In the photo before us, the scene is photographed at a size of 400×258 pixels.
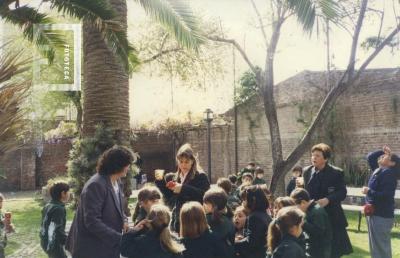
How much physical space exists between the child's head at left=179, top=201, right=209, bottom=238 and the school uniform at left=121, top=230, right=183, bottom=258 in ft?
0.65

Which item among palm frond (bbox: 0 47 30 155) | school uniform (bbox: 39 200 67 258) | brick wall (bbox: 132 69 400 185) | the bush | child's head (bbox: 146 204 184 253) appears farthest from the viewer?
the bush

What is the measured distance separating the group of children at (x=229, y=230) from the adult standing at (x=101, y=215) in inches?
7.8

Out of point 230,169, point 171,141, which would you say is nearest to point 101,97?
point 230,169

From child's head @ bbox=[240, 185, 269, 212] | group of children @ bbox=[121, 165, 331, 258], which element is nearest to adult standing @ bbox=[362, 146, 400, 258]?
group of children @ bbox=[121, 165, 331, 258]

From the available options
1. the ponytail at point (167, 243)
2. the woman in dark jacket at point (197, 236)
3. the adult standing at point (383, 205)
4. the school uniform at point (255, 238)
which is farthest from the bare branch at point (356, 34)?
the ponytail at point (167, 243)

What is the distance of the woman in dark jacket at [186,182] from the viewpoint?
4.73 m

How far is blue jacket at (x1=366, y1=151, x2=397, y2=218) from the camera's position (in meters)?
5.58

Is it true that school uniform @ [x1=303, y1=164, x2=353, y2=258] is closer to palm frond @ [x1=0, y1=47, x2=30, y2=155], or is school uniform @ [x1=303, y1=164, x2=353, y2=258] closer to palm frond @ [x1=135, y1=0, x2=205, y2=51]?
palm frond @ [x1=135, y1=0, x2=205, y2=51]

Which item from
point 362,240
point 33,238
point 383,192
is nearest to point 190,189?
point 383,192

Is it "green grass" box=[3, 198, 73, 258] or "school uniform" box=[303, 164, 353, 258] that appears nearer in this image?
"school uniform" box=[303, 164, 353, 258]

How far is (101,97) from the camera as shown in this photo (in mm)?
6621

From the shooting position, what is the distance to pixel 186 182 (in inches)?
190

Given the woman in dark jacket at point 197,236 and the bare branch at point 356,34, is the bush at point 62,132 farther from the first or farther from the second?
the woman in dark jacket at point 197,236

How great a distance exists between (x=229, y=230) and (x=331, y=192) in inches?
57.0
